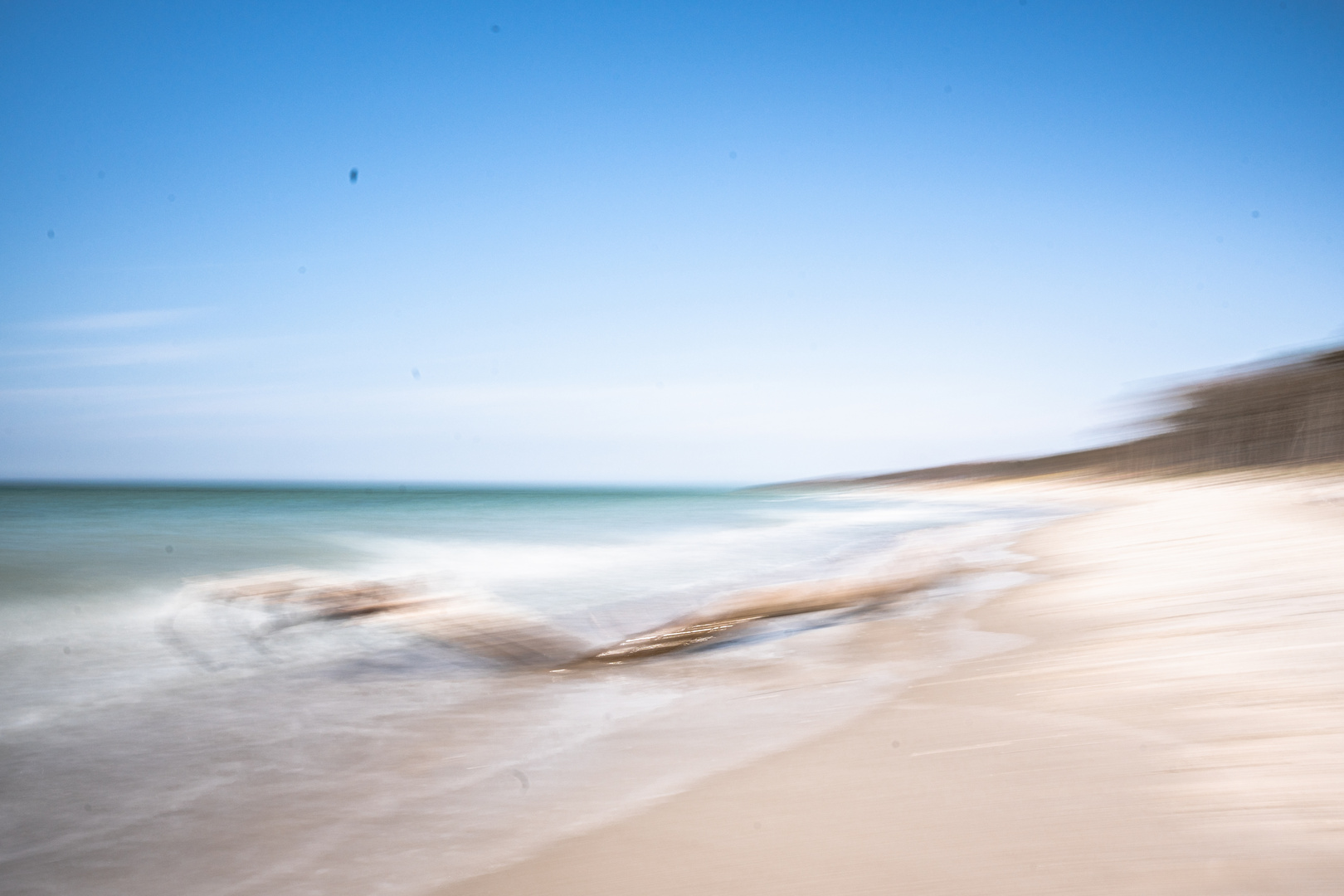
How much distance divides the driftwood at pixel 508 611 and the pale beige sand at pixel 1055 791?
5.84ft

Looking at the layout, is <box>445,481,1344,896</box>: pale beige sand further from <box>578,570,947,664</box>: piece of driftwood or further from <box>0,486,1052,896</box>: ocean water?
<box>578,570,947,664</box>: piece of driftwood

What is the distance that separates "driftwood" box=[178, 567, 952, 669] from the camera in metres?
4.03

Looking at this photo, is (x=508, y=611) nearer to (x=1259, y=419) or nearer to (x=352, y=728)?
(x=352, y=728)

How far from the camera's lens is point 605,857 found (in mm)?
1611

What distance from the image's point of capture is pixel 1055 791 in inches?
65.8

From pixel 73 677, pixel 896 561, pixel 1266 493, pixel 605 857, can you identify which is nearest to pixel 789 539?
pixel 896 561

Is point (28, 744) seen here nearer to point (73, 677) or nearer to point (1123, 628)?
point (73, 677)

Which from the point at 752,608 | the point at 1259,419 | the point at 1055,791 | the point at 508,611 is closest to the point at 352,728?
the point at 1055,791

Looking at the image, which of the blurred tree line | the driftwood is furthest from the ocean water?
the blurred tree line

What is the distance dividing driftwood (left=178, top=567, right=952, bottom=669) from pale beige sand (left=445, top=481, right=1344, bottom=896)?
1.78 meters

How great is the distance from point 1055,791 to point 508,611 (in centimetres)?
435

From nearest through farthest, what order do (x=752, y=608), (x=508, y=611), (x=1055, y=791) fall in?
1. (x=1055, y=791)
2. (x=752, y=608)
3. (x=508, y=611)

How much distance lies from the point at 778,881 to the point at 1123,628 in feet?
8.38

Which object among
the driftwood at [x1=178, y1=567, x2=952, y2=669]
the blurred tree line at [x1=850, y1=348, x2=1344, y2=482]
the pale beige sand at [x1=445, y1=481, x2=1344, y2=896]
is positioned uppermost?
the blurred tree line at [x1=850, y1=348, x2=1344, y2=482]
